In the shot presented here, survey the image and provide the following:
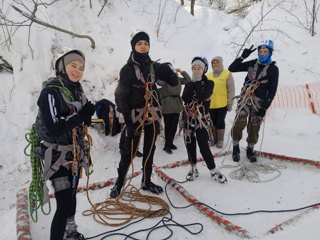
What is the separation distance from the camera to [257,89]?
14.0ft

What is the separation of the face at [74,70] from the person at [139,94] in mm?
860

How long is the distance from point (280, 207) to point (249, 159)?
67.4 inches

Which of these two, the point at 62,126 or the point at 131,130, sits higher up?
the point at 62,126

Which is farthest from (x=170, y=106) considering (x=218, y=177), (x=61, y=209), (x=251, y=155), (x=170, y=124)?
(x=61, y=209)

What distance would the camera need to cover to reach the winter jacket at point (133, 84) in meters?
3.12

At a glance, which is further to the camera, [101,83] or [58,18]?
[58,18]

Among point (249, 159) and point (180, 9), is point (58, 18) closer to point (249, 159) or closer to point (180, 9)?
point (180, 9)

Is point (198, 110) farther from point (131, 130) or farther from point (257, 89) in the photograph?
point (257, 89)

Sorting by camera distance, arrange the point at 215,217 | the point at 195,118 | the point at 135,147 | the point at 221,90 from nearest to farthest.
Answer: the point at 215,217 → the point at 135,147 → the point at 195,118 → the point at 221,90

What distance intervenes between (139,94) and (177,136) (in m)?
3.17

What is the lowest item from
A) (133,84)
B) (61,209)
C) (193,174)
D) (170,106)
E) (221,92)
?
(193,174)

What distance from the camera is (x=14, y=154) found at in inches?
198

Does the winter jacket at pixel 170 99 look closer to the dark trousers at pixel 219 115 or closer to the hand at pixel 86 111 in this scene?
the dark trousers at pixel 219 115

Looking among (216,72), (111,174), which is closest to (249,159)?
(216,72)
